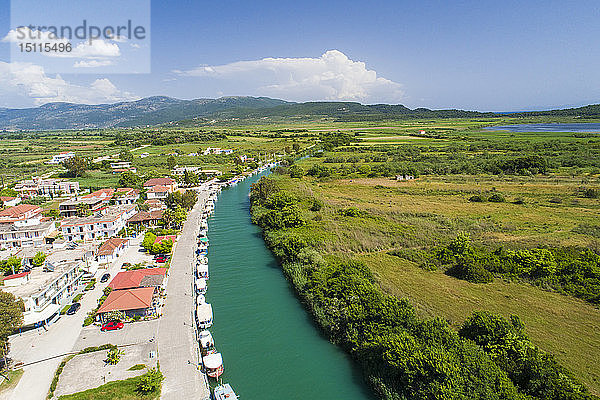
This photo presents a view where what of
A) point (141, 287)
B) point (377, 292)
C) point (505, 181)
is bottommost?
point (141, 287)

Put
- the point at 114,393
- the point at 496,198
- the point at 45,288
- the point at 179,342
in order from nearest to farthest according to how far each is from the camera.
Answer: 1. the point at 114,393
2. the point at 179,342
3. the point at 45,288
4. the point at 496,198

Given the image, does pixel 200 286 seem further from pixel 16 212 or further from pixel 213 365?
pixel 16 212

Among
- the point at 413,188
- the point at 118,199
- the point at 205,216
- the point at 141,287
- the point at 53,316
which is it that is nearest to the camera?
the point at 53,316

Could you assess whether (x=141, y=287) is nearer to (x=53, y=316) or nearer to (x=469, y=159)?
(x=53, y=316)

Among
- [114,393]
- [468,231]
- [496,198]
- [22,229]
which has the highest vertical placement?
[496,198]

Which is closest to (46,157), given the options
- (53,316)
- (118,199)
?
(118,199)

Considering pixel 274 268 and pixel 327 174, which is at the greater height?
pixel 327 174

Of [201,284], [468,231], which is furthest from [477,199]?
[201,284]

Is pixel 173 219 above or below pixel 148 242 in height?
above
